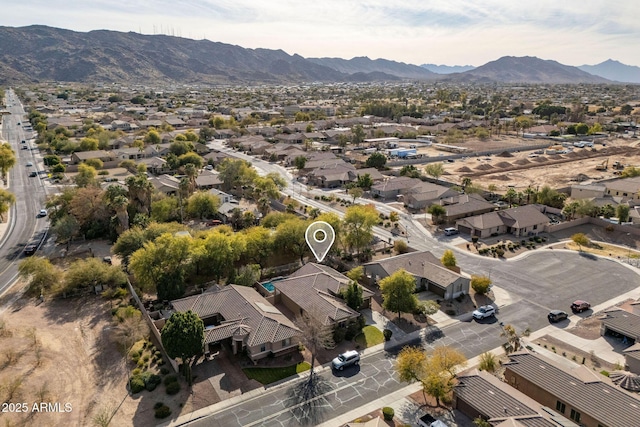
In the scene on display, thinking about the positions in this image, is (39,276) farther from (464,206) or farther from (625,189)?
(625,189)

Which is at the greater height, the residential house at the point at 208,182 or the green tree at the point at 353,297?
the green tree at the point at 353,297

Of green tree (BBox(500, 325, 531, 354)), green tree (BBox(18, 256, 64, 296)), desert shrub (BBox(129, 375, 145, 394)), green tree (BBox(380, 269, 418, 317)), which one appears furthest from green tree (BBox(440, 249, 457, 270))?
green tree (BBox(18, 256, 64, 296))

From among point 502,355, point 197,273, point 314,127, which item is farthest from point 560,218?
point 314,127

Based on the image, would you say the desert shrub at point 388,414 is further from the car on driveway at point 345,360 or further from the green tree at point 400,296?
the green tree at point 400,296

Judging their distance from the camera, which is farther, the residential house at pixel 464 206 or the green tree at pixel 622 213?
the residential house at pixel 464 206

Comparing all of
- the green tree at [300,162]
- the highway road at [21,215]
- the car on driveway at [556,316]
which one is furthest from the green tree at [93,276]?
the green tree at [300,162]

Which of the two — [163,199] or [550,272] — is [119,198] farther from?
[550,272]
